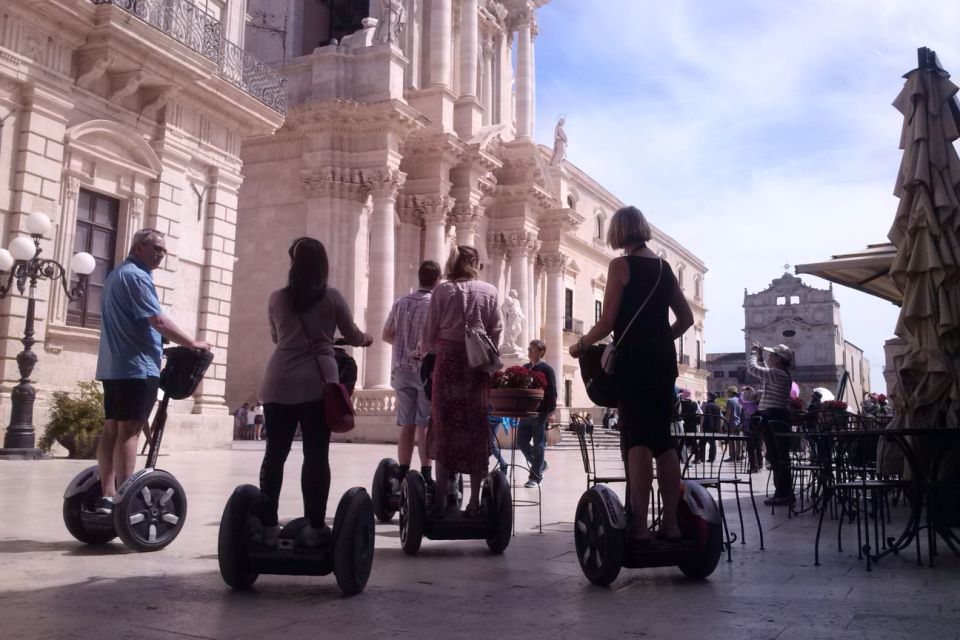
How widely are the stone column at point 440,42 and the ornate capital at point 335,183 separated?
5.36 metres

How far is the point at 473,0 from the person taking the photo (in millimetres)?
29938

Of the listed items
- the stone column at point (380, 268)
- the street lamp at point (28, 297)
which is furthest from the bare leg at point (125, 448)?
the stone column at point (380, 268)

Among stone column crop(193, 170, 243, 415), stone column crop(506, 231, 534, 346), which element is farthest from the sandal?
stone column crop(506, 231, 534, 346)

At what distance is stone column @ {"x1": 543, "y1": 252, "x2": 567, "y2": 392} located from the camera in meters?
33.2

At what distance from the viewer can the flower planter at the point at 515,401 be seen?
577cm

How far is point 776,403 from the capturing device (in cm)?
858

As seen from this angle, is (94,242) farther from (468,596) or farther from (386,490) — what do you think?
(468,596)

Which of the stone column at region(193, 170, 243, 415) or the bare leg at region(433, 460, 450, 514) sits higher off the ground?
the stone column at region(193, 170, 243, 415)

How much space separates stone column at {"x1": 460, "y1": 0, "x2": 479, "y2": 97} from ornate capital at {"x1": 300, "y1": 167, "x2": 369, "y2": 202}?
729cm

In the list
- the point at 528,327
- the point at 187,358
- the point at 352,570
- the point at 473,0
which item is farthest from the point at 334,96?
the point at 352,570

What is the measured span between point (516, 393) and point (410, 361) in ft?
3.21

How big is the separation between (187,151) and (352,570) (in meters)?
13.2

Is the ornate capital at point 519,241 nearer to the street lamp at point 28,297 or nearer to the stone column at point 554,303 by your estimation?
the stone column at point 554,303

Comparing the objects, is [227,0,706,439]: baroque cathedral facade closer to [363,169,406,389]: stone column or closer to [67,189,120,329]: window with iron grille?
[363,169,406,389]: stone column
